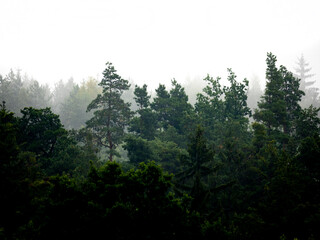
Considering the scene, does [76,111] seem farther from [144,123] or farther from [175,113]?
[175,113]

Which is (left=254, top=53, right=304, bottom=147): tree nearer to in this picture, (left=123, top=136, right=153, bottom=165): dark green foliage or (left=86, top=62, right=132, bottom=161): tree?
(left=123, top=136, right=153, bottom=165): dark green foliage

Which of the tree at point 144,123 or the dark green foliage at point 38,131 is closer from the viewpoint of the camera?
the dark green foliage at point 38,131

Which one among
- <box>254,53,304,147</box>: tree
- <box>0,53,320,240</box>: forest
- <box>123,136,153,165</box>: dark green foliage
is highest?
<box>254,53,304,147</box>: tree

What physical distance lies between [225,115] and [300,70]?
296 feet

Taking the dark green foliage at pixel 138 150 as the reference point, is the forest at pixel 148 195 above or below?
below

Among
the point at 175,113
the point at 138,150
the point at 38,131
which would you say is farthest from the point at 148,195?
the point at 175,113

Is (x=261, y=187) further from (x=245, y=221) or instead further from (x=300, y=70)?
(x=300, y=70)

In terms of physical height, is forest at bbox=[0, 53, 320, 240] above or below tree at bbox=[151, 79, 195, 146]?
below

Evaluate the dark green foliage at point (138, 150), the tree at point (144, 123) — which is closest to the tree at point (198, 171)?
the dark green foliage at point (138, 150)

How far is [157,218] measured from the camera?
7.96 m

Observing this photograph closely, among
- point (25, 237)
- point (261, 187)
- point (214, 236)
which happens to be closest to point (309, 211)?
point (214, 236)

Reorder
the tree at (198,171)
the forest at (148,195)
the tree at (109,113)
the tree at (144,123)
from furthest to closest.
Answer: the tree at (144,123) → the tree at (109,113) → the tree at (198,171) → the forest at (148,195)

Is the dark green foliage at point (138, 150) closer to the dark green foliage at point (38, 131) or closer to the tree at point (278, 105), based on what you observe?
the dark green foliage at point (38, 131)

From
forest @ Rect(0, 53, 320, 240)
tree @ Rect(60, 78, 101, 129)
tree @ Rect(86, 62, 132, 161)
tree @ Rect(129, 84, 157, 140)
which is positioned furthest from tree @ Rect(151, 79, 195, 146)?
tree @ Rect(60, 78, 101, 129)
